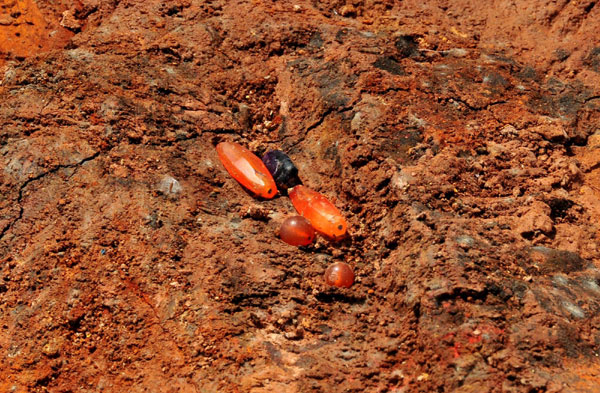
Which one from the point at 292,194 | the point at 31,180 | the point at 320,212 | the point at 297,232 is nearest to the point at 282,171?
the point at 292,194

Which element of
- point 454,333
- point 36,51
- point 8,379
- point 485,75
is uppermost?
point 485,75

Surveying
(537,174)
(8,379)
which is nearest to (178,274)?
(8,379)

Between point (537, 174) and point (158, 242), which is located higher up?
point (537, 174)

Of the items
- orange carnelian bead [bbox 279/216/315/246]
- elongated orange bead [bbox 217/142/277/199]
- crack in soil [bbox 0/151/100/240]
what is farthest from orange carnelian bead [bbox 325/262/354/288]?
crack in soil [bbox 0/151/100/240]

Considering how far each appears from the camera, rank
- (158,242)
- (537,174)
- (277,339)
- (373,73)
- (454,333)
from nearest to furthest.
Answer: (454,333) < (277,339) < (158,242) < (537,174) < (373,73)

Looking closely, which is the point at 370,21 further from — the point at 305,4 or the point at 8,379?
the point at 8,379

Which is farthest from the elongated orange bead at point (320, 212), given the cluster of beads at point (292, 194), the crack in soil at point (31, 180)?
the crack in soil at point (31, 180)

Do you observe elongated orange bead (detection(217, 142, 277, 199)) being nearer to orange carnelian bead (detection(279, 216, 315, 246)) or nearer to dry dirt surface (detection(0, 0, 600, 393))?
dry dirt surface (detection(0, 0, 600, 393))
